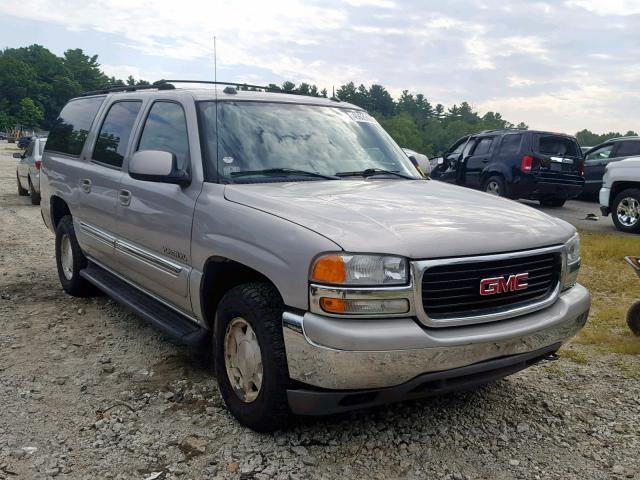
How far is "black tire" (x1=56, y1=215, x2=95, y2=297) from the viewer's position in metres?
5.48

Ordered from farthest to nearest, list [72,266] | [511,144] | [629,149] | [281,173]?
1. [629,149]
2. [511,144]
3. [72,266]
4. [281,173]

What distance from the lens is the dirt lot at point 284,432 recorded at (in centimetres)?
288

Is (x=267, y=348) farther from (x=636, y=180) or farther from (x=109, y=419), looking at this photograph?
(x=636, y=180)

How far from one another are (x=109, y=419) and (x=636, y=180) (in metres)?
9.48

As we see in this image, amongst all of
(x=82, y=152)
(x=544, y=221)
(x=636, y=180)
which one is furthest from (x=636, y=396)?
(x=636, y=180)

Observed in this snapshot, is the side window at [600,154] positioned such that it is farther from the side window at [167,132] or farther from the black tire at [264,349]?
the black tire at [264,349]

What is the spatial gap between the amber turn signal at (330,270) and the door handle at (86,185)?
120 inches

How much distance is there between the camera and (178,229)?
3.62 meters

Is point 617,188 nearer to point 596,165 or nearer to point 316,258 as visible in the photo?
point 596,165

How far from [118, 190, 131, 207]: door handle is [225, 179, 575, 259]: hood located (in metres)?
1.18

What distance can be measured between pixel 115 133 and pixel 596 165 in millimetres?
12829

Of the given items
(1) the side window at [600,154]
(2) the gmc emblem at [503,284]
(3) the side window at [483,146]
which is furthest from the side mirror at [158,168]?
(1) the side window at [600,154]

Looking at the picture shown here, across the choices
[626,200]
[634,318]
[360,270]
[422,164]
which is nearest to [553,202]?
[626,200]

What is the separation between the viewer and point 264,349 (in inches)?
113
